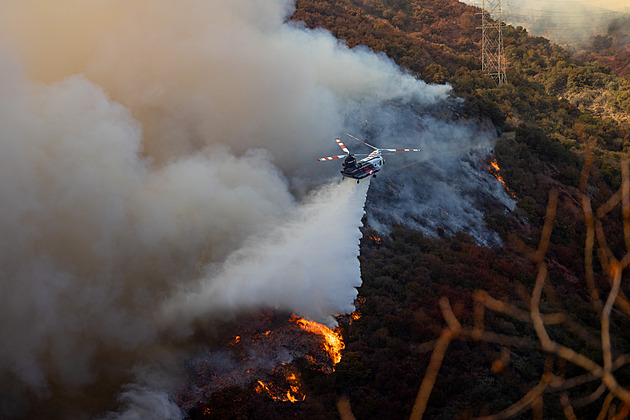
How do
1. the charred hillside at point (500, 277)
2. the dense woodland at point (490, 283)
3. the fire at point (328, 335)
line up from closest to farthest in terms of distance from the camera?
the dense woodland at point (490, 283) < the charred hillside at point (500, 277) < the fire at point (328, 335)

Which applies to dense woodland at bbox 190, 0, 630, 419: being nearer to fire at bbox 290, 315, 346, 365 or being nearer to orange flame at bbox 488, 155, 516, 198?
fire at bbox 290, 315, 346, 365

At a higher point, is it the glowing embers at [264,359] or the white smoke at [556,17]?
the white smoke at [556,17]

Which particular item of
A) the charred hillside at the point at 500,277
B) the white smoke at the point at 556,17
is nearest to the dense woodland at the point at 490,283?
the charred hillside at the point at 500,277

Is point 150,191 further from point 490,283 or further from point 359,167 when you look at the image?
point 490,283

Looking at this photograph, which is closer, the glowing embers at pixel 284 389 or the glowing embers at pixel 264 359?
the glowing embers at pixel 284 389

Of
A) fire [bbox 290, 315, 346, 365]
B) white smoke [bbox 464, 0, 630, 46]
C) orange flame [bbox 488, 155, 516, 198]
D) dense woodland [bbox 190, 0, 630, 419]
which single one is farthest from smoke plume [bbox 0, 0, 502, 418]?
white smoke [bbox 464, 0, 630, 46]

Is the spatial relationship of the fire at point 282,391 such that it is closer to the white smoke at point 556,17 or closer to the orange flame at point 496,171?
the orange flame at point 496,171

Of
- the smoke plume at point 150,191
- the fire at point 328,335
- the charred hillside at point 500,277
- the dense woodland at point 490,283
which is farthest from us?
the fire at point 328,335

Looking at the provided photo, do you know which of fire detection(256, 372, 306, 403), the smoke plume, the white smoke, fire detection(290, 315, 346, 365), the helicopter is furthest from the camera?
the white smoke
